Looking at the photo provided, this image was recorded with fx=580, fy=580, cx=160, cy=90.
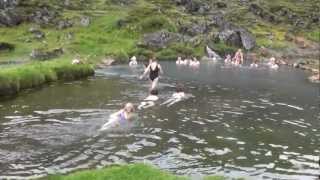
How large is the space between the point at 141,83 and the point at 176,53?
4387cm

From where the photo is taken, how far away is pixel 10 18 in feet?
365

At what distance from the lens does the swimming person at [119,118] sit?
3459cm

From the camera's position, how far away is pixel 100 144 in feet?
98.4

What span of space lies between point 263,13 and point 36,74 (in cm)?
10966

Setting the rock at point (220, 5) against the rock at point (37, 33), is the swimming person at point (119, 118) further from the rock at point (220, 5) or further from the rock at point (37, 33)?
the rock at point (220, 5)

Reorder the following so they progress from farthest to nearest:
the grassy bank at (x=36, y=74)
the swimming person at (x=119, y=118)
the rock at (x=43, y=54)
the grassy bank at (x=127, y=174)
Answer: the rock at (x=43, y=54), the grassy bank at (x=36, y=74), the swimming person at (x=119, y=118), the grassy bank at (x=127, y=174)

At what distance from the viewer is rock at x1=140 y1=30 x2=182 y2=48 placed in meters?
104

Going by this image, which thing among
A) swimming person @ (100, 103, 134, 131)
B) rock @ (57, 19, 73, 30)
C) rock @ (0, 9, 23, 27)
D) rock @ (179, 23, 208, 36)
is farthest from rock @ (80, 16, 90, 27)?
swimming person @ (100, 103, 134, 131)

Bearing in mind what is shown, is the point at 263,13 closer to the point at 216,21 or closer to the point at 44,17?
the point at 216,21

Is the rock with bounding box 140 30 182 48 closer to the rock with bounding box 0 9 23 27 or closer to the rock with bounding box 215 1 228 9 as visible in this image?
the rock with bounding box 0 9 23 27

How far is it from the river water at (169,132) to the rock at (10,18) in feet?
190

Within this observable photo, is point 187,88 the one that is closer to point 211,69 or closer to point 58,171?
point 211,69

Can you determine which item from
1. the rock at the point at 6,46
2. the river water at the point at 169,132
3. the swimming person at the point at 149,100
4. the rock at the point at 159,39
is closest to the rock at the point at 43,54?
the rock at the point at 6,46

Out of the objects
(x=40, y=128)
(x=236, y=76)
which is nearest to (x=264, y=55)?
(x=236, y=76)
